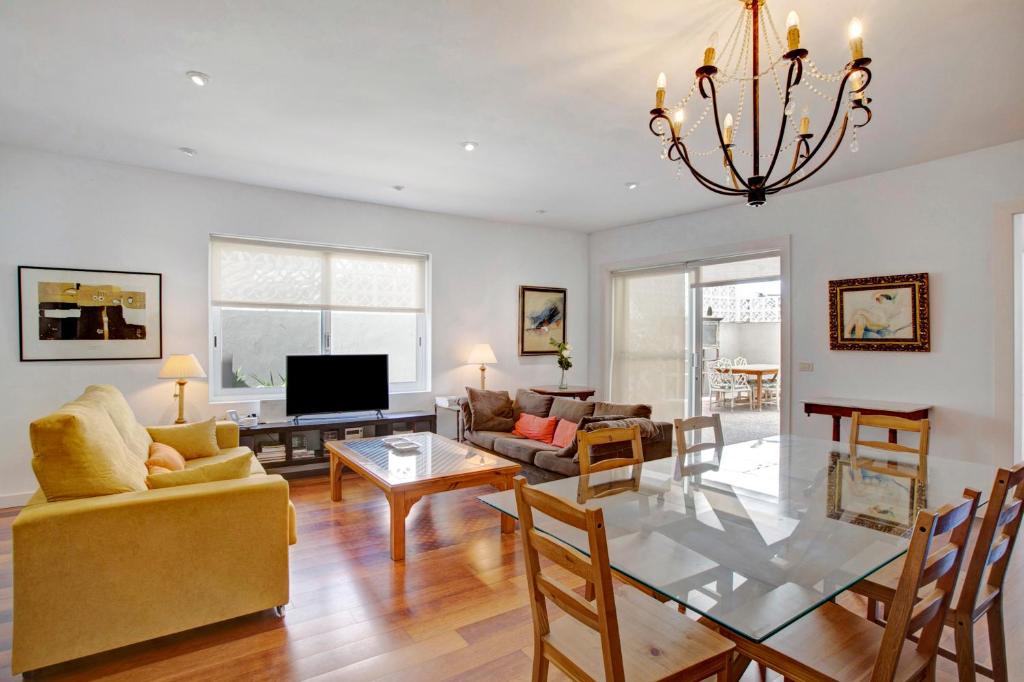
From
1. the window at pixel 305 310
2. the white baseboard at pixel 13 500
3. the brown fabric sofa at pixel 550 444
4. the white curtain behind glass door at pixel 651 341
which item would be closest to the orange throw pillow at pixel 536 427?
the brown fabric sofa at pixel 550 444

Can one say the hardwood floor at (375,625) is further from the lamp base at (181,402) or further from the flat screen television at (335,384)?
the flat screen television at (335,384)

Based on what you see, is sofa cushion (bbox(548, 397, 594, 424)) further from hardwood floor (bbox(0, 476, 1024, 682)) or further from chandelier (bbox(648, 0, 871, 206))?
chandelier (bbox(648, 0, 871, 206))

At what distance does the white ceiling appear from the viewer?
7.44ft

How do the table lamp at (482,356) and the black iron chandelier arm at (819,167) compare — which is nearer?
the black iron chandelier arm at (819,167)

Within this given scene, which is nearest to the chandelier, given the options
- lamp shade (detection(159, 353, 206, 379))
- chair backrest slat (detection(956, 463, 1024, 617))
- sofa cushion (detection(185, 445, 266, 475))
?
chair backrest slat (detection(956, 463, 1024, 617))

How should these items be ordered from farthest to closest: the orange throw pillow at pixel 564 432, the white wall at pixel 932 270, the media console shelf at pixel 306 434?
1. the media console shelf at pixel 306 434
2. the orange throw pillow at pixel 564 432
3. the white wall at pixel 932 270

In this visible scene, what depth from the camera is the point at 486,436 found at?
4.93 metres

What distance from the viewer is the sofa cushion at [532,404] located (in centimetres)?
511

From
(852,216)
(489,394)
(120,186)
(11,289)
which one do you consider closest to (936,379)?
(852,216)

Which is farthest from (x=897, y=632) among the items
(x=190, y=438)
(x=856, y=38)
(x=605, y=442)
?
(x=190, y=438)

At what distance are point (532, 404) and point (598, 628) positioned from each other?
3.89 metres

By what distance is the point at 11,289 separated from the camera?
3990 mm

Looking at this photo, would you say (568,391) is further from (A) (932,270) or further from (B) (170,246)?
(B) (170,246)

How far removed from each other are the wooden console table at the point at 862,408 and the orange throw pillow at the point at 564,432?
6.37 ft
